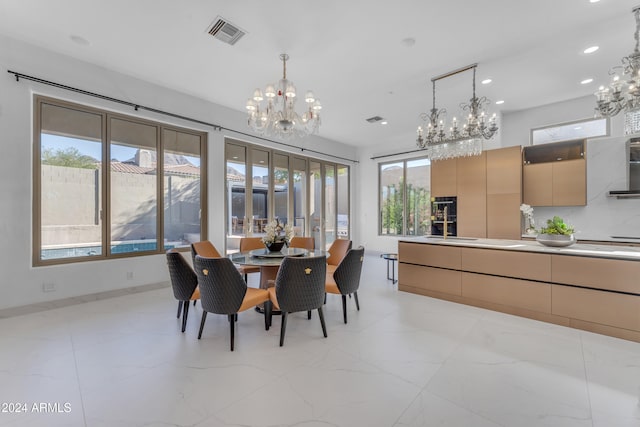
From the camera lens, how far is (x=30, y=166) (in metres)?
3.50

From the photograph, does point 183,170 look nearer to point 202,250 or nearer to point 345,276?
point 202,250

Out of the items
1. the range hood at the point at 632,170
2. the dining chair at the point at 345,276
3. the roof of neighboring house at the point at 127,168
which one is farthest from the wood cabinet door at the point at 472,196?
the roof of neighboring house at the point at 127,168

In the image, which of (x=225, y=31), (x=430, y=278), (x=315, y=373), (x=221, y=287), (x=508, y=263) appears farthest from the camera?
(x=430, y=278)

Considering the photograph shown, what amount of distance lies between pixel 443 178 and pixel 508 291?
325 centimetres

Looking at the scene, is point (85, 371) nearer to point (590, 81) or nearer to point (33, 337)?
point (33, 337)

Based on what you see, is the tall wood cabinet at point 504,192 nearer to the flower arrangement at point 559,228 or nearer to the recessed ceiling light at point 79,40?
the flower arrangement at point 559,228

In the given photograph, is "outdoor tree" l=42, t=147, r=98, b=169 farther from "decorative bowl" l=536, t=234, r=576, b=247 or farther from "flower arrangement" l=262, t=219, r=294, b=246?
"decorative bowl" l=536, t=234, r=576, b=247

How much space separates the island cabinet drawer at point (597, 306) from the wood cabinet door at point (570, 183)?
8.83 ft

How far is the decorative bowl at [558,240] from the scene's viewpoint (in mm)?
3254

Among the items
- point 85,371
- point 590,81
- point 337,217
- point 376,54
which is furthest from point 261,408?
point 337,217

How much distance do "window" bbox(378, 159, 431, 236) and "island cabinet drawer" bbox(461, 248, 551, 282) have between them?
3588mm

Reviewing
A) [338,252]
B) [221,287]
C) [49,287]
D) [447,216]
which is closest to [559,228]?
[447,216]

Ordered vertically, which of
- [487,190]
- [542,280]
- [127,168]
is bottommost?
[542,280]

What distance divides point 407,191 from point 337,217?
2.25 m
